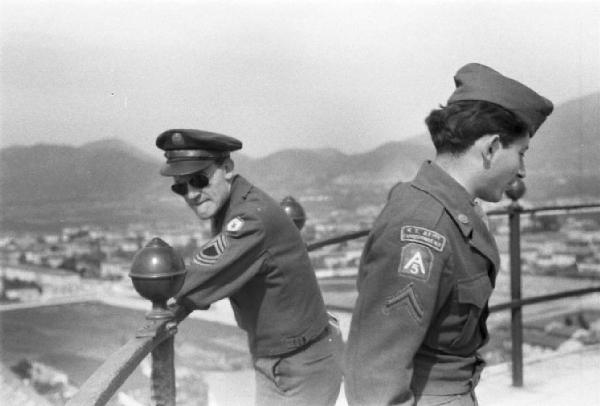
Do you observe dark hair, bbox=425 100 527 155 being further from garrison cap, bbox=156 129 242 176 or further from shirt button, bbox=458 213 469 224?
garrison cap, bbox=156 129 242 176

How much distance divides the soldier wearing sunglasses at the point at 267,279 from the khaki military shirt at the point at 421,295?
2.68 feet

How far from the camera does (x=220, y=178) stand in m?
2.29

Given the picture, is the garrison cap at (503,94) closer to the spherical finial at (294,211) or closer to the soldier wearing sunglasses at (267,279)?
the soldier wearing sunglasses at (267,279)

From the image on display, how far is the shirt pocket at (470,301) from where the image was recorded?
1.31m

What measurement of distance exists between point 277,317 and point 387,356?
1004 mm

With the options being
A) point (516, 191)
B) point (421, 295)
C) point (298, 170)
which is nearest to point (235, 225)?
point (421, 295)

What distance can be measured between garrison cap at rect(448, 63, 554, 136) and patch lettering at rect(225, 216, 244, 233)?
0.88 meters

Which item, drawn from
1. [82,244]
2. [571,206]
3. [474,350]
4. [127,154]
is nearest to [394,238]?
[474,350]

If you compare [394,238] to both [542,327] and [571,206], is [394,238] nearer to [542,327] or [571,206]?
[571,206]

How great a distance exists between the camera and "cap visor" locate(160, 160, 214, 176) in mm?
2223

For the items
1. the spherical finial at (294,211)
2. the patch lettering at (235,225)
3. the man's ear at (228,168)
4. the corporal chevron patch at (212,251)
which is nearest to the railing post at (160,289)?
the corporal chevron patch at (212,251)

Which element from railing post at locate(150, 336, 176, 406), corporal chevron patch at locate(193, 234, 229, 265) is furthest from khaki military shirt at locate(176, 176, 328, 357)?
railing post at locate(150, 336, 176, 406)

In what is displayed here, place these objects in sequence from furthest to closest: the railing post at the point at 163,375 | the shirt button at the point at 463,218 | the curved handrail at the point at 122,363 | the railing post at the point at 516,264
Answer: the railing post at the point at 516,264 → the railing post at the point at 163,375 → the shirt button at the point at 463,218 → the curved handrail at the point at 122,363

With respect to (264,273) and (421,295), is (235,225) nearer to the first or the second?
(264,273)
